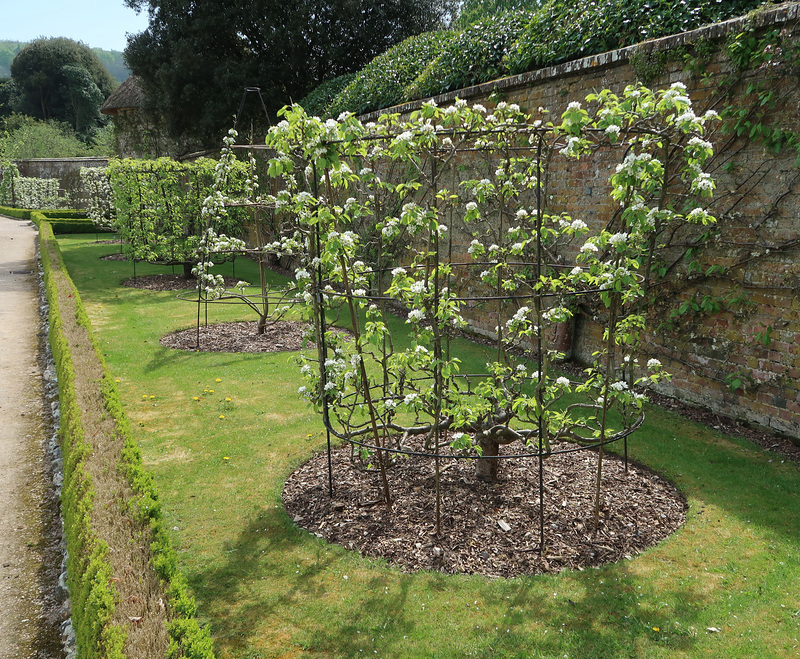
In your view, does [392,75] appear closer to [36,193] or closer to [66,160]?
[36,193]

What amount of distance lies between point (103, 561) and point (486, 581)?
7.14 ft

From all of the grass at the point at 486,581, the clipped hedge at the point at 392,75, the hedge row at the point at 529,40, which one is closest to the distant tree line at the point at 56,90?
the clipped hedge at the point at 392,75

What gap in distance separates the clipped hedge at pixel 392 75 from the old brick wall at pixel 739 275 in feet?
20.0

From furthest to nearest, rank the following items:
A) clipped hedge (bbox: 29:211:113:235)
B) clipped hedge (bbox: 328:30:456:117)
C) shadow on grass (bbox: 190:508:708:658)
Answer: clipped hedge (bbox: 29:211:113:235)
clipped hedge (bbox: 328:30:456:117)
shadow on grass (bbox: 190:508:708:658)

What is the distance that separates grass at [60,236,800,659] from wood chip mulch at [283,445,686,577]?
0.12 m

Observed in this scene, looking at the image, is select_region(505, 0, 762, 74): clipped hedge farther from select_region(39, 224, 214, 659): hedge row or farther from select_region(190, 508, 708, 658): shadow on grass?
select_region(39, 224, 214, 659): hedge row

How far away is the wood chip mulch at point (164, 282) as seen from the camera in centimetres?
1393

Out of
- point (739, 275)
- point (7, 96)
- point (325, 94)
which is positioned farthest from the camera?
point (7, 96)

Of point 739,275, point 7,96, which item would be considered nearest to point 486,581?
point 739,275

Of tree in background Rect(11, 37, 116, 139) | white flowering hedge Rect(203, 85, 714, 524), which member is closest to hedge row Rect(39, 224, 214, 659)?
white flowering hedge Rect(203, 85, 714, 524)

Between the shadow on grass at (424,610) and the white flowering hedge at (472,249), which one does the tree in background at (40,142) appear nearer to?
the white flowering hedge at (472,249)

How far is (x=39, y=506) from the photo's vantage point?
4.82 metres

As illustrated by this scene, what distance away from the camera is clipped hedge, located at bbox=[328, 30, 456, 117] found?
12.3 m

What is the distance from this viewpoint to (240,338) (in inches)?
380
